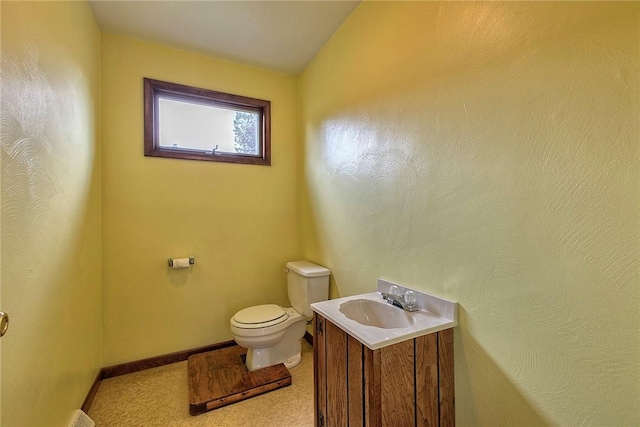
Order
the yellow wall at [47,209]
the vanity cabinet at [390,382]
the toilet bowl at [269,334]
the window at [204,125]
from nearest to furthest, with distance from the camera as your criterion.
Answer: the yellow wall at [47,209] → the vanity cabinet at [390,382] → the toilet bowl at [269,334] → the window at [204,125]

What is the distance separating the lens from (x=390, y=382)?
1.02 metres

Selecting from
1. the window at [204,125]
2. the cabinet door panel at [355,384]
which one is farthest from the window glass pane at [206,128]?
the cabinet door panel at [355,384]

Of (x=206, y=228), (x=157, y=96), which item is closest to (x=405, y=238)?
(x=206, y=228)

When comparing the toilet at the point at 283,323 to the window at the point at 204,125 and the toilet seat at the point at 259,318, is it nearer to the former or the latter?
the toilet seat at the point at 259,318

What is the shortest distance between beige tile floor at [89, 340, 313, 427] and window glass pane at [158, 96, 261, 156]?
1.76 meters

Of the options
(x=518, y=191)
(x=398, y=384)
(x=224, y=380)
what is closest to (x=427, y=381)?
(x=398, y=384)

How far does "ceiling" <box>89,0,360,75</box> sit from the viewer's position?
1711mm

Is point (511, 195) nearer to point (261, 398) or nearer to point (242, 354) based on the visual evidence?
point (261, 398)

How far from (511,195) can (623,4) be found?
56cm

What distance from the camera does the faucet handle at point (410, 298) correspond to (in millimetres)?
1291

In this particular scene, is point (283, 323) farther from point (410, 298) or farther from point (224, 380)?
point (410, 298)

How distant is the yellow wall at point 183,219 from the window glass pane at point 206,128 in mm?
160

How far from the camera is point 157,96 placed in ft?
7.02

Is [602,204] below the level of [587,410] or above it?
above
